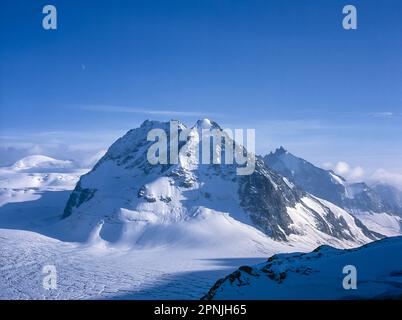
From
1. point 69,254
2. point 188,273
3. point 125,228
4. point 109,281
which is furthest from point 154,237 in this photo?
Answer: point 109,281

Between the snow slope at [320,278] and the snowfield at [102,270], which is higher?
the snow slope at [320,278]

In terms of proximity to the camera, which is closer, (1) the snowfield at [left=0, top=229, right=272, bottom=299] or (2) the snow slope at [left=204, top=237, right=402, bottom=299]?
(2) the snow slope at [left=204, top=237, right=402, bottom=299]

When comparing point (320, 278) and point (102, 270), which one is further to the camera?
point (102, 270)

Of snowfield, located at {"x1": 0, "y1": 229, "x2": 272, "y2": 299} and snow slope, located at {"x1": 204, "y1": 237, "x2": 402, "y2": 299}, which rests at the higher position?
snow slope, located at {"x1": 204, "y1": 237, "x2": 402, "y2": 299}

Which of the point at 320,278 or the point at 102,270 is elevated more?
the point at 320,278

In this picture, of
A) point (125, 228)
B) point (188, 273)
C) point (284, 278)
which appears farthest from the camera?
point (125, 228)

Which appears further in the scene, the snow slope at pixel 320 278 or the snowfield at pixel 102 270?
the snowfield at pixel 102 270
